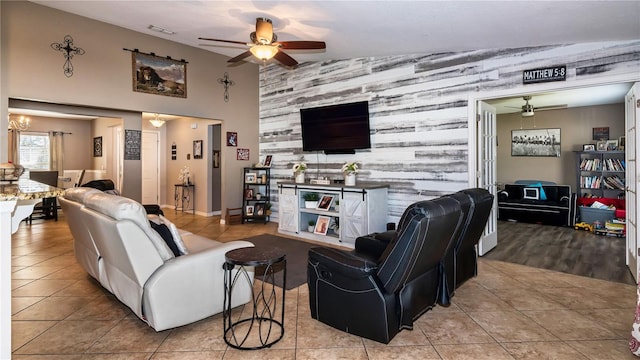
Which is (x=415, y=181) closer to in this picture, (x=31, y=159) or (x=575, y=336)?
(x=575, y=336)

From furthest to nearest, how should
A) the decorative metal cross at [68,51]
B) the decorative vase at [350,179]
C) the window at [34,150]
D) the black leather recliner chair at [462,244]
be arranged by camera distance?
the window at [34,150]
the decorative vase at [350,179]
the decorative metal cross at [68,51]
the black leather recliner chair at [462,244]

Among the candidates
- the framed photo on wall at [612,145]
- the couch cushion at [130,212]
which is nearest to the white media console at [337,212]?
the couch cushion at [130,212]

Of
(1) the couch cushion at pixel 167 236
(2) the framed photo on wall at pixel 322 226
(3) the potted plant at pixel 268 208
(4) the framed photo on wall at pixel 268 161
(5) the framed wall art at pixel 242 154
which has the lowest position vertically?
(2) the framed photo on wall at pixel 322 226

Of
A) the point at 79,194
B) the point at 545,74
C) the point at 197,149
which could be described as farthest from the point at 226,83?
the point at 545,74

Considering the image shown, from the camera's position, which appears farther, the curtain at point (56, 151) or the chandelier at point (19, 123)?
the curtain at point (56, 151)

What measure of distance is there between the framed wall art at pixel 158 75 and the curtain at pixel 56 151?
5.19 meters

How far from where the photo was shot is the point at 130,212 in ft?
7.38

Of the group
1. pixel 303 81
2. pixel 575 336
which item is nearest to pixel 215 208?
pixel 303 81

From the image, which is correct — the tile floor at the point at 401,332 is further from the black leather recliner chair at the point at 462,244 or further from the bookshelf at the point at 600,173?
the bookshelf at the point at 600,173

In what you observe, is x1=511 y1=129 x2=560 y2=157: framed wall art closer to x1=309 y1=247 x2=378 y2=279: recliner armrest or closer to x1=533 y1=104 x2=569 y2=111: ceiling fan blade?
x1=533 y1=104 x2=569 y2=111: ceiling fan blade

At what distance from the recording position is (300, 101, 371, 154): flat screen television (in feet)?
18.1

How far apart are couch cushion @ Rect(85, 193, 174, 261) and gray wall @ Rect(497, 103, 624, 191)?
322 inches

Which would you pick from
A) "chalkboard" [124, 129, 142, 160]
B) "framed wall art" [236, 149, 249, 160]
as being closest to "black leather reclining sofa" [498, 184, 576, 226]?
"framed wall art" [236, 149, 249, 160]

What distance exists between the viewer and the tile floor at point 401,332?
2.23 m
